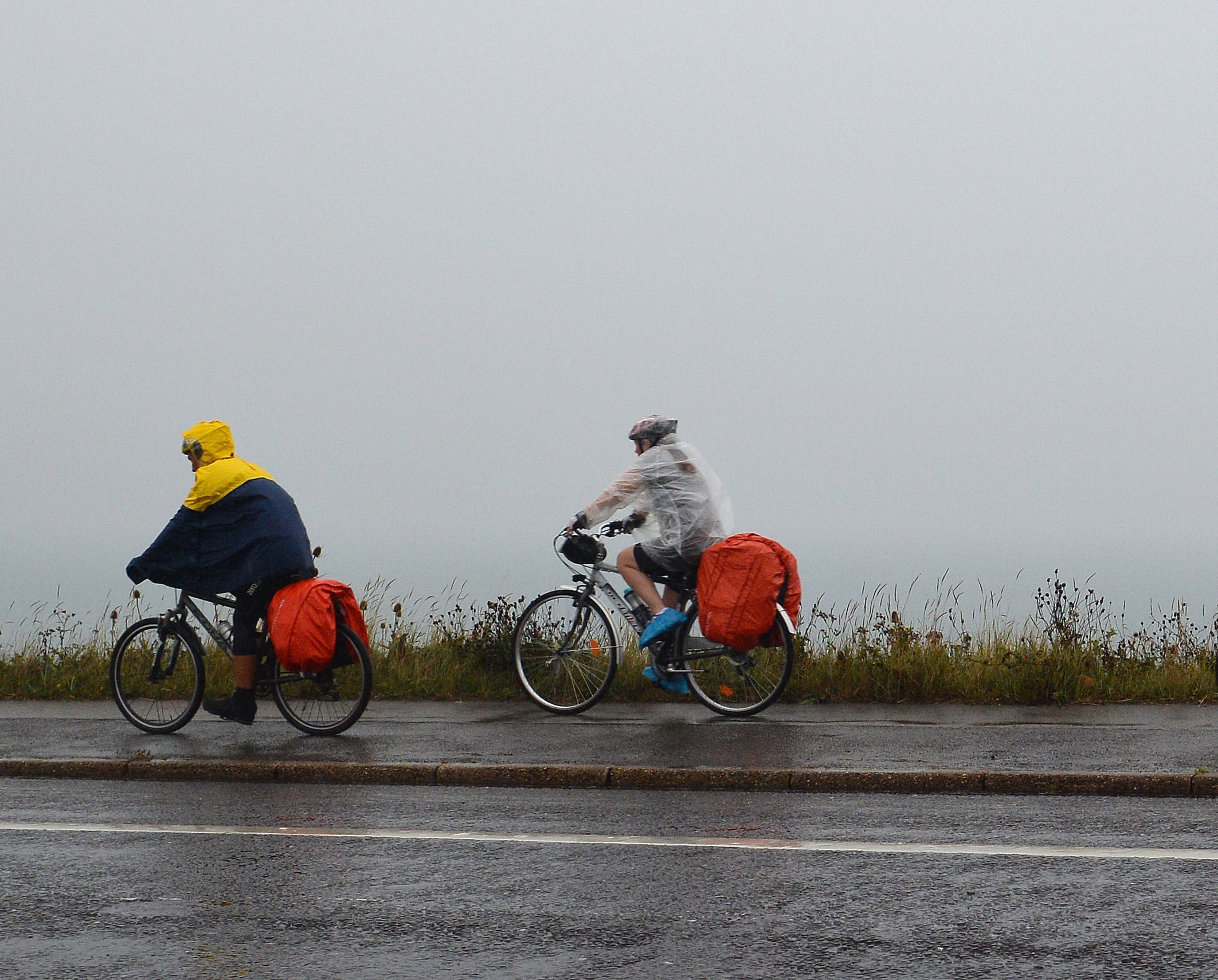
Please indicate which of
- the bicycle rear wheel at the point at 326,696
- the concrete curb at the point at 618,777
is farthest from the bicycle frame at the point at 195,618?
the concrete curb at the point at 618,777

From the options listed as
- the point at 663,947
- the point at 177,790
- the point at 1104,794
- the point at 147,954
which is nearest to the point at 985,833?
the point at 1104,794

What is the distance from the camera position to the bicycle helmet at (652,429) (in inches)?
406

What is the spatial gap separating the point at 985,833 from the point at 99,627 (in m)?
9.77

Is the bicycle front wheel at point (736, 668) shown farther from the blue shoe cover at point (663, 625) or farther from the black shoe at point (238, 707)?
the black shoe at point (238, 707)

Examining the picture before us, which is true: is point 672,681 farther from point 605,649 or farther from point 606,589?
point 606,589

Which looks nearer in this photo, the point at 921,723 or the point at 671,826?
the point at 671,826

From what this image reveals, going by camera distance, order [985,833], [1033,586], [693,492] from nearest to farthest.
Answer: [985,833]
[693,492]
[1033,586]

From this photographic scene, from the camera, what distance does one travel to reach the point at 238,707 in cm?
955

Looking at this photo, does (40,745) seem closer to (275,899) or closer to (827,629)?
(275,899)

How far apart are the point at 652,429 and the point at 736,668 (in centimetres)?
170

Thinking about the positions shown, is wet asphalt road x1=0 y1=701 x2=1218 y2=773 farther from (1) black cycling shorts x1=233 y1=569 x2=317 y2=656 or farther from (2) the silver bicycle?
(1) black cycling shorts x1=233 y1=569 x2=317 y2=656

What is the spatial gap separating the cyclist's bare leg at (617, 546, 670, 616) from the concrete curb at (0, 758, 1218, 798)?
239 cm

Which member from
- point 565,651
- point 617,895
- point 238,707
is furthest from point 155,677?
point 617,895

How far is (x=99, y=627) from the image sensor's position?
13.9 meters
